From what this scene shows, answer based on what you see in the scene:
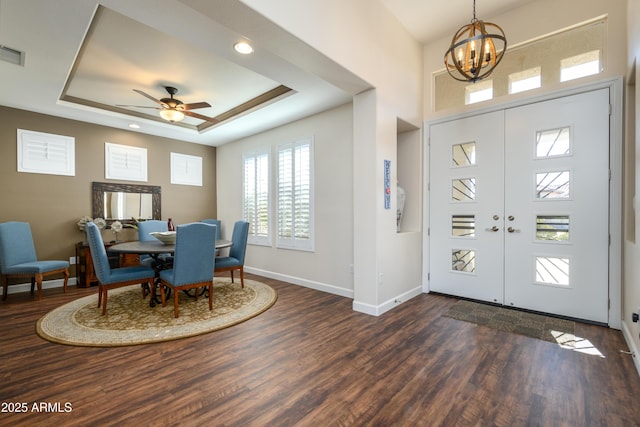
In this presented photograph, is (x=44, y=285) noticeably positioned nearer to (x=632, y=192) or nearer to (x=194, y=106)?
(x=194, y=106)

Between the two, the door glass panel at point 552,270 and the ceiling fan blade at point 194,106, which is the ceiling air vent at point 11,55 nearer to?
the ceiling fan blade at point 194,106

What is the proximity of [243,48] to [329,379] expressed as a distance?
2958 mm

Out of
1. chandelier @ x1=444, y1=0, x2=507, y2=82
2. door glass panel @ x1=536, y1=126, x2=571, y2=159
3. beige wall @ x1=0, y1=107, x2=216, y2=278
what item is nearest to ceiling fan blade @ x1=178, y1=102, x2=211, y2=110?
beige wall @ x1=0, y1=107, x2=216, y2=278

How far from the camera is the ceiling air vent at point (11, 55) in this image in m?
2.77

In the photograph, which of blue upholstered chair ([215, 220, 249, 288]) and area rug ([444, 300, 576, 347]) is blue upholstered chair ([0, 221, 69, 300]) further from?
area rug ([444, 300, 576, 347])

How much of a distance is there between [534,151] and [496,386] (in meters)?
2.63

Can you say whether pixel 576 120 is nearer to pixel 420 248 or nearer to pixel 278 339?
pixel 420 248

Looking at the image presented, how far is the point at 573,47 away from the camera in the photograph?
2.98m

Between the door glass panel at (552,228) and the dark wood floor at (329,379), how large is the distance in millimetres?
949

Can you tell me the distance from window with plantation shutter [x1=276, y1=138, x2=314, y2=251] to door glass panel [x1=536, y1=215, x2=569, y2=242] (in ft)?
9.70

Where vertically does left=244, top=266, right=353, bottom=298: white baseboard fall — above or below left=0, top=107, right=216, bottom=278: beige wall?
below

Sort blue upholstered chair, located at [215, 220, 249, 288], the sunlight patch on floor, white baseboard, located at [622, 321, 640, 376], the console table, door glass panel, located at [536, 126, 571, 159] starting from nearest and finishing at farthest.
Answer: white baseboard, located at [622, 321, 640, 376] < the sunlight patch on floor < door glass panel, located at [536, 126, 571, 159] < blue upholstered chair, located at [215, 220, 249, 288] < the console table

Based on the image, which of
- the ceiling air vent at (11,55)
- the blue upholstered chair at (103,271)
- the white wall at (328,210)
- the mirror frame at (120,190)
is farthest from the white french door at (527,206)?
the mirror frame at (120,190)

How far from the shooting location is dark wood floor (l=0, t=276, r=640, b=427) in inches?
64.1
